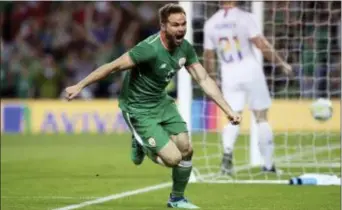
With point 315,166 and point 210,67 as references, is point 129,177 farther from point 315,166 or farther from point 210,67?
point 315,166

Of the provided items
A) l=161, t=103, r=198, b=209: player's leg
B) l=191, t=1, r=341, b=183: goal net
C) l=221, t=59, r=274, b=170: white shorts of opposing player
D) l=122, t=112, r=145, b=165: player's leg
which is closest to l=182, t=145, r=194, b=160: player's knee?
l=161, t=103, r=198, b=209: player's leg

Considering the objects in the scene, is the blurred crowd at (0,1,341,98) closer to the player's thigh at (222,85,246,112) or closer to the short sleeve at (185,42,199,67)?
the player's thigh at (222,85,246,112)

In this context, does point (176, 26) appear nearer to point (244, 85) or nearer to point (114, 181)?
point (114, 181)

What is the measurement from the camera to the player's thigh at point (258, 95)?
1358 centimetres

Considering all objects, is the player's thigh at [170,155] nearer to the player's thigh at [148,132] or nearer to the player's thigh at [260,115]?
the player's thigh at [148,132]

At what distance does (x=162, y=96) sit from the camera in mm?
9828

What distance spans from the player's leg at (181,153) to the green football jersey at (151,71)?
173mm

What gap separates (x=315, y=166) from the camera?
15.0 m

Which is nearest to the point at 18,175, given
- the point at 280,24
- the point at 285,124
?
the point at 280,24

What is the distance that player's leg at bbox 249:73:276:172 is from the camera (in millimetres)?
13594

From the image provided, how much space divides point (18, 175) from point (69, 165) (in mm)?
1964

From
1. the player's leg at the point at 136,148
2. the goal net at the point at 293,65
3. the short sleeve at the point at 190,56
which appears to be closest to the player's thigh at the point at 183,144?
the player's leg at the point at 136,148

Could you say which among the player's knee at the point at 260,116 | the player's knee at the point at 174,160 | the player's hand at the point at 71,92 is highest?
the player's hand at the point at 71,92

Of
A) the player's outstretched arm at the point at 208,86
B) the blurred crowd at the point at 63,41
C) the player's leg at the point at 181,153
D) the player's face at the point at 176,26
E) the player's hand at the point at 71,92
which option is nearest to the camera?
the player's hand at the point at 71,92
